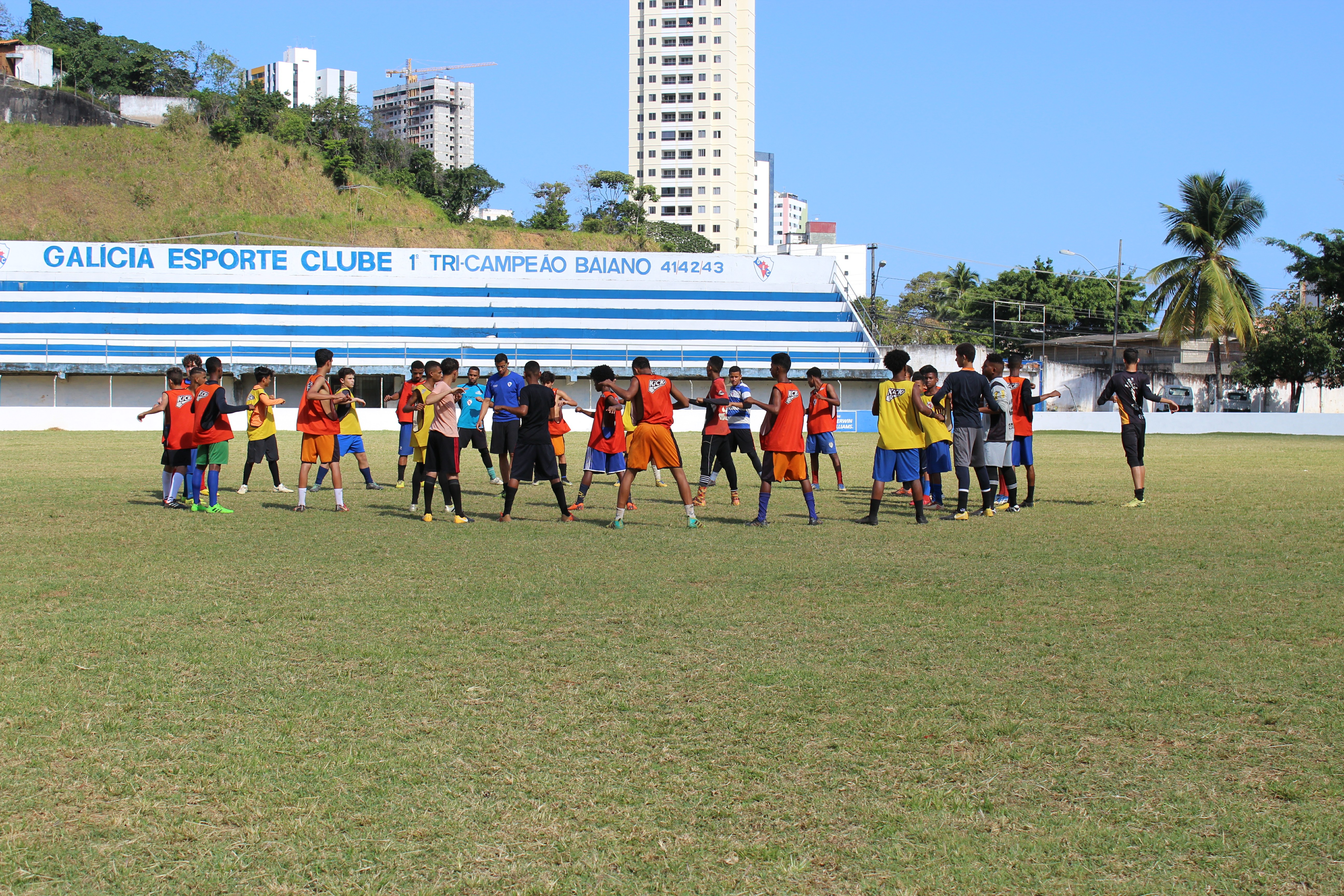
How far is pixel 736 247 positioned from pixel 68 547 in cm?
13728

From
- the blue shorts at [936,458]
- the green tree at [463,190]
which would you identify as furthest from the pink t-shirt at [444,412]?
the green tree at [463,190]

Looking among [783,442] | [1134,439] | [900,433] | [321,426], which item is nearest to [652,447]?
[783,442]

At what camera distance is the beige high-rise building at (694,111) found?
5502 inches

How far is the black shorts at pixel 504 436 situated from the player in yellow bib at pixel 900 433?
4059 millimetres

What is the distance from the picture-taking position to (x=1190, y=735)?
4613 mm

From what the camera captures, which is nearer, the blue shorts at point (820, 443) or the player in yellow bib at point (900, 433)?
the player in yellow bib at point (900, 433)

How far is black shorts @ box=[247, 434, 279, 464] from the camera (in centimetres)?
1455

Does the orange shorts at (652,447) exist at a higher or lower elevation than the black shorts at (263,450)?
higher

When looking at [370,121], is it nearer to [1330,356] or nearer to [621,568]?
[1330,356]

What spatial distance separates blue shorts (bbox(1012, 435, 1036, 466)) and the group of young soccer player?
0.03m

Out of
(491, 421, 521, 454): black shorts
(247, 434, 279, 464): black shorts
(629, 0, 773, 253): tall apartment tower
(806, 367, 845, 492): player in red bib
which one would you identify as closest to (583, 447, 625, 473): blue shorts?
(491, 421, 521, 454): black shorts

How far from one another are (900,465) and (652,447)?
2757 mm

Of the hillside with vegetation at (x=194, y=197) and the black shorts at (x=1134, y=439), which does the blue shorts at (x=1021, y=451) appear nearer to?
the black shorts at (x=1134, y=439)

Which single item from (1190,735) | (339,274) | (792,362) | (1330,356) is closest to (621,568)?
(1190,735)
